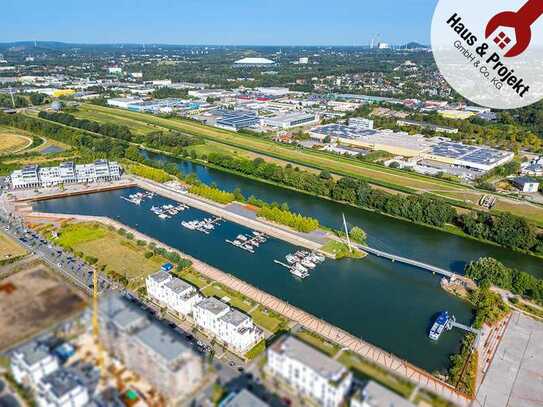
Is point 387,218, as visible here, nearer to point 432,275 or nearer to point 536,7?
point 432,275

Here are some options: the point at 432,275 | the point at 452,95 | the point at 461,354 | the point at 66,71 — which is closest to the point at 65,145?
the point at 432,275

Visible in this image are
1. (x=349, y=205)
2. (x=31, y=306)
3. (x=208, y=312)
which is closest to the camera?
(x=31, y=306)

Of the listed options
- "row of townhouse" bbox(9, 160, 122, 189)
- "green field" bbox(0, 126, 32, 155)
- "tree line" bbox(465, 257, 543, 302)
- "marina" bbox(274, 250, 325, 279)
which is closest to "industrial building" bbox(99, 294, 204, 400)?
"marina" bbox(274, 250, 325, 279)

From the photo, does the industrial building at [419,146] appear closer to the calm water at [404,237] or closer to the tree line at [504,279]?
the calm water at [404,237]

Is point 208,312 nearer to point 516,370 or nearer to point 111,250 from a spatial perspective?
point 111,250

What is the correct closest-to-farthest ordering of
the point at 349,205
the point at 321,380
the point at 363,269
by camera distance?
A: the point at 321,380 < the point at 363,269 < the point at 349,205

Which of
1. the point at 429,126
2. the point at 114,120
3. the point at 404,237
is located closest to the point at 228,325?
the point at 404,237

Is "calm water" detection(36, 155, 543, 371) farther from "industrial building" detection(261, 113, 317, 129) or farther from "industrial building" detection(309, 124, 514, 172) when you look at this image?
"industrial building" detection(261, 113, 317, 129)
